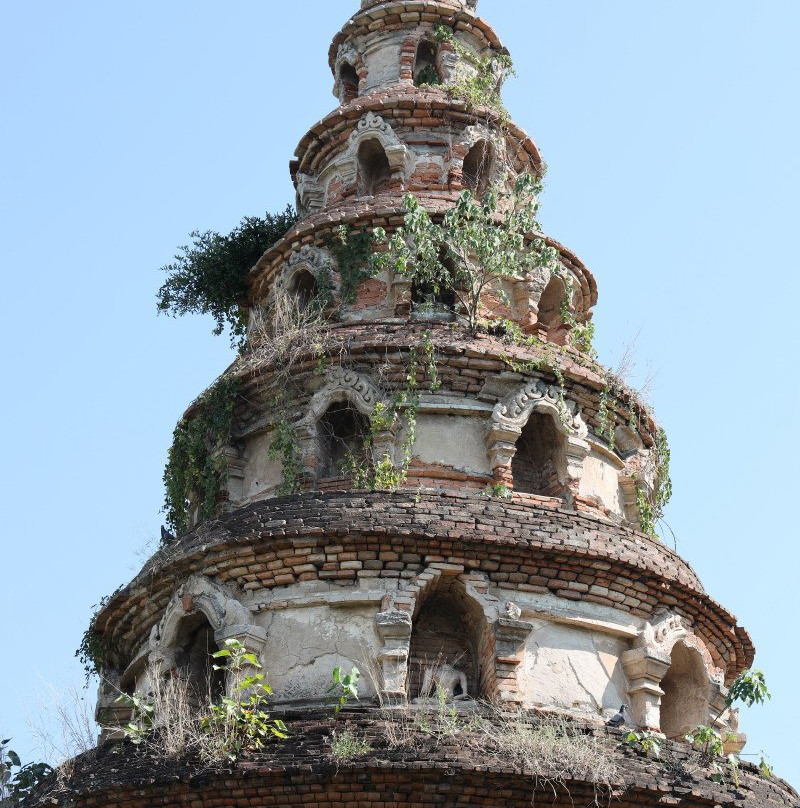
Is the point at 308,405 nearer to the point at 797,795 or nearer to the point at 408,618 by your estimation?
the point at 408,618

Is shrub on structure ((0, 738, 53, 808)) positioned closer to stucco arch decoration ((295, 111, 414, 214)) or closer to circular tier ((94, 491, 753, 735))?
circular tier ((94, 491, 753, 735))

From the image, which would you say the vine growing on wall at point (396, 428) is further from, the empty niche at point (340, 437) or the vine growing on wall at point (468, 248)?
the vine growing on wall at point (468, 248)

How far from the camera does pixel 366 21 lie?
19031 millimetres

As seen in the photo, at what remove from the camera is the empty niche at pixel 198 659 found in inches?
491

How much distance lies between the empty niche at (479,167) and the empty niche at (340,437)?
450 cm

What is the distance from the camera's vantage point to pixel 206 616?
1238cm

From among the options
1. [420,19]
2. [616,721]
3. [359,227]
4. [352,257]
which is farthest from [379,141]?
[616,721]

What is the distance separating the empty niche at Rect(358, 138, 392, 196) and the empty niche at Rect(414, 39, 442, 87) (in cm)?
169

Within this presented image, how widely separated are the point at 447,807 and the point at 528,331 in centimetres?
650

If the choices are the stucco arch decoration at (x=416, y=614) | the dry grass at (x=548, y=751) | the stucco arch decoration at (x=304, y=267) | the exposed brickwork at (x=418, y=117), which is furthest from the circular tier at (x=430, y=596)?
the exposed brickwork at (x=418, y=117)

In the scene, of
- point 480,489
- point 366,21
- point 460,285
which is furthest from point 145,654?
point 366,21

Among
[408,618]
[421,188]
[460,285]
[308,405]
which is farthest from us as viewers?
[421,188]

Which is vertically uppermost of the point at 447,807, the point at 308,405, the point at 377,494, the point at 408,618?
the point at 308,405

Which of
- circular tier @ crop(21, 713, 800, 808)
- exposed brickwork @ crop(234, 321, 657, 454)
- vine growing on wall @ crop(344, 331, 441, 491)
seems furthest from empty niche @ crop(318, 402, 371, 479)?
circular tier @ crop(21, 713, 800, 808)
